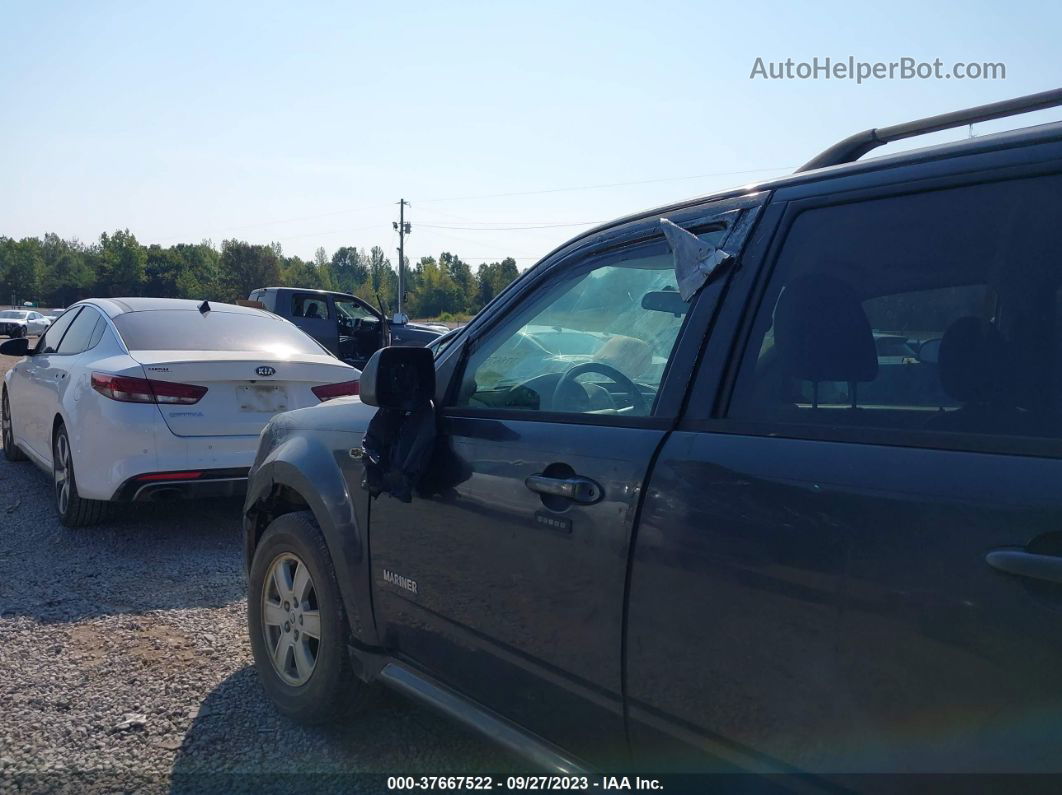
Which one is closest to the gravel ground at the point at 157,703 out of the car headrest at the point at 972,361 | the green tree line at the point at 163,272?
the car headrest at the point at 972,361

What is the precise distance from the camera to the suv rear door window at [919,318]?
5.50ft

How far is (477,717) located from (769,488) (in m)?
1.24

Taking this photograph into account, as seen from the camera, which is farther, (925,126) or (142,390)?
(142,390)

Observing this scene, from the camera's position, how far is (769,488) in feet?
6.12

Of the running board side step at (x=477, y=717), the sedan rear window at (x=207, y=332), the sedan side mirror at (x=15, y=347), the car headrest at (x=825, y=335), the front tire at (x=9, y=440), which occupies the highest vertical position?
the car headrest at (x=825, y=335)

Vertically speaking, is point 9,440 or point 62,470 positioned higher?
point 62,470

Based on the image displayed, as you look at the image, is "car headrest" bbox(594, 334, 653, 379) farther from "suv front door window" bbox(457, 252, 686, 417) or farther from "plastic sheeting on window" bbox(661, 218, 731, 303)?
"plastic sheeting on window" bbox(661, 218, 731, 303)

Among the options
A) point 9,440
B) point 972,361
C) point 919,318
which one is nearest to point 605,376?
point 919,318

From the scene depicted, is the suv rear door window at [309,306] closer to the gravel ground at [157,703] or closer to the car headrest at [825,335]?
the gravel ground at [157,703]

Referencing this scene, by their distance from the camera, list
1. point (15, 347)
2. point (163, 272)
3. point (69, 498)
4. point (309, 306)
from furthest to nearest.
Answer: point (163, 272) < point (309, 306) < point (15, 347) < point (69, 498)

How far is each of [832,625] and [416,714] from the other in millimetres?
2364

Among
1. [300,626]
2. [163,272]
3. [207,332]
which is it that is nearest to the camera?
[300,626]

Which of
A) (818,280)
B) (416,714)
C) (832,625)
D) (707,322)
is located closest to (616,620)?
(832,625)

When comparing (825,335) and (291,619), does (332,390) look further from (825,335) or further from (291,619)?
(825,335)
